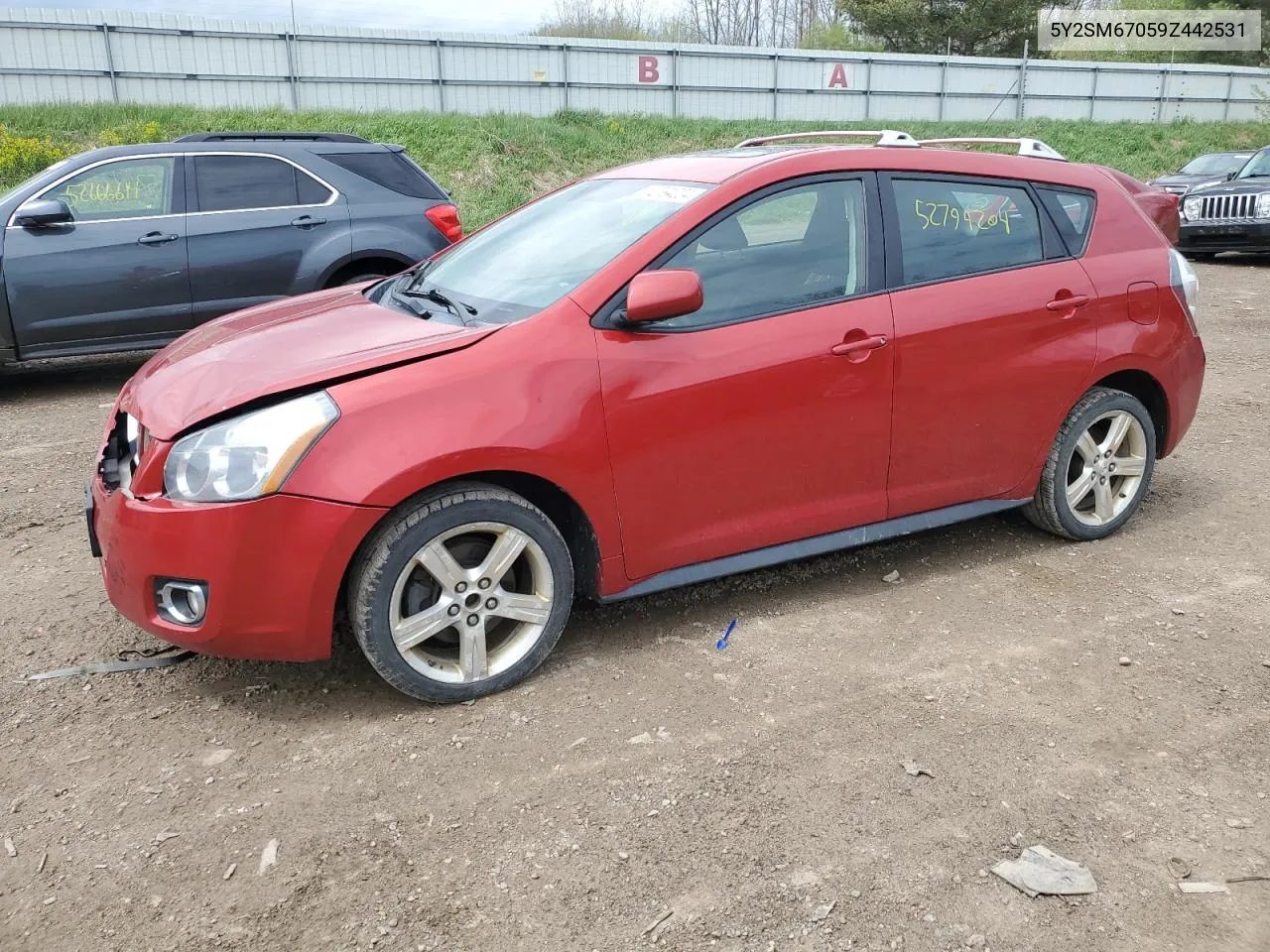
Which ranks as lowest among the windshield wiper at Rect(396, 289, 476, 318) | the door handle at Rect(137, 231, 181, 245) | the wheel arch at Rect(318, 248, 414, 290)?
the wheel arch at Rect(318, 248, 414, 290)

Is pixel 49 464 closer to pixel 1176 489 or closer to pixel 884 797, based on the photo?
pixel 884 797

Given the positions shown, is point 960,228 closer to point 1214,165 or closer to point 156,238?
point 156,238

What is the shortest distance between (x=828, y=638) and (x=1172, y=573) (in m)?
1.62

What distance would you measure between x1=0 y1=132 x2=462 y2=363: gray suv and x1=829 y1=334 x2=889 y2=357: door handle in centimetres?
452

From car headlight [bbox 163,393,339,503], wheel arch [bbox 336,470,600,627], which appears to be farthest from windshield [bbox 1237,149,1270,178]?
car headlight [bbox 163,393,339,503]

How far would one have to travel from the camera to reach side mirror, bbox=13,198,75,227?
730cm

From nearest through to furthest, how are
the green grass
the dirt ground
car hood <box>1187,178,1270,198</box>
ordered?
1. the dirt ground
2. car hood <box>1187,178,1270,198</box>
3. the green grass

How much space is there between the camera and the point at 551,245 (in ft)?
13.0

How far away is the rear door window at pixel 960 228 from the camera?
403cm

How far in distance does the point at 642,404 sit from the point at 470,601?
2.70 ft

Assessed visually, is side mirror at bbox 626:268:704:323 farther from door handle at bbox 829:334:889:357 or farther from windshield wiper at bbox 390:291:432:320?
windshield wiper at bbox 390:291:432:320

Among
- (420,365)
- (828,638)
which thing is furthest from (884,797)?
(420,365)

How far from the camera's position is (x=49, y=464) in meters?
6.00

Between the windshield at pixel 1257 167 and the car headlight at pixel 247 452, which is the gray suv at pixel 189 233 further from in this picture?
the windshield at pixel 1257 167
